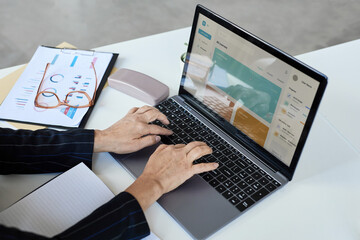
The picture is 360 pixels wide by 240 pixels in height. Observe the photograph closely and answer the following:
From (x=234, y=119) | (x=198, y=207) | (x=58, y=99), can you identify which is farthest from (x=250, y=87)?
(x=58, y=99)

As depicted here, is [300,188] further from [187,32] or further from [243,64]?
[187,32]

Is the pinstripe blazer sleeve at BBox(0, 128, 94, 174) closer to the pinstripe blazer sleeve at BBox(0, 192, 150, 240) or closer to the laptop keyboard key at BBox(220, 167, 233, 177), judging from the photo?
the pinstripe blazer sleeve at BBox(0, 192, 150, 240)

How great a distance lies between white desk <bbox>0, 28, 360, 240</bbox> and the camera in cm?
93

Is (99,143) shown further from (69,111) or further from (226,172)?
(226,172)

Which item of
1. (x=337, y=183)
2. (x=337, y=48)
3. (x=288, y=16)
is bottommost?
(x=288, y=16)

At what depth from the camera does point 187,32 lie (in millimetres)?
1558

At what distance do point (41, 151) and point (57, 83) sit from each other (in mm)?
326

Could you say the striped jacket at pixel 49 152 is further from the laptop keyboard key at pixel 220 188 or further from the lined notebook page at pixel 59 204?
the laptop keyboard key at pixel 220 188

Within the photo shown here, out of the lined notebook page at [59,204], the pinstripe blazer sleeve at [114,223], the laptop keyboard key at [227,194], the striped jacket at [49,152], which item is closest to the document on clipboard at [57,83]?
the striped jacket at [49,152]

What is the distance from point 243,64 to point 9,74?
777 millimetres

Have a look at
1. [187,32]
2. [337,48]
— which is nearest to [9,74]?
[187,32]

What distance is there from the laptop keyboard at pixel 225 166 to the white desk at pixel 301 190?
0.12 feet

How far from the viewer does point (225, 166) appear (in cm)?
104

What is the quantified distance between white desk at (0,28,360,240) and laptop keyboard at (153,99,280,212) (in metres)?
0.04
